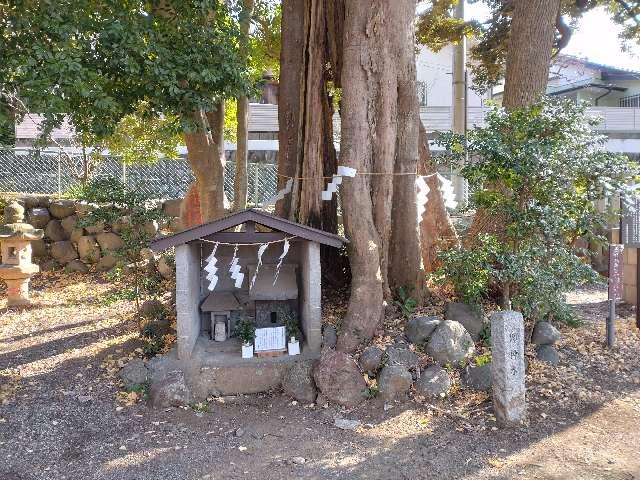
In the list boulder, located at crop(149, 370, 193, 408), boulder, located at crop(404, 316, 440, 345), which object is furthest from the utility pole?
boulder, located at crop(149, 370, 193, 408)

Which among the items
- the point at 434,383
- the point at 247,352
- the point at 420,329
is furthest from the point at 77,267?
the point at 434,383

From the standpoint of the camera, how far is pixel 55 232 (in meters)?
13.7

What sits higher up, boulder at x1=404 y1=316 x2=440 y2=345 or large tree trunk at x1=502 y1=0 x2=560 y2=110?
large tree trunk at x1=502 y1=0 x2=560 y2=110

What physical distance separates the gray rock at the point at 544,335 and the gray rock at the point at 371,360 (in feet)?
6.66

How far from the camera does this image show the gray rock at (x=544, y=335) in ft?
21.9

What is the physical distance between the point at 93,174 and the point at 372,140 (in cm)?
1028

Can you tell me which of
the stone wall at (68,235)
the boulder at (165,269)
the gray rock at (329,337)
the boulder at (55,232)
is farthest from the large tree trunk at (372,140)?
the boulder at (55,232)

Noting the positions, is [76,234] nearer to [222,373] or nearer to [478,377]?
[222,373]

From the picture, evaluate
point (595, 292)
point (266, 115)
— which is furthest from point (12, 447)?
point (266, 115)

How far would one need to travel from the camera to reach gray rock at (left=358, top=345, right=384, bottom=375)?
6.02 m

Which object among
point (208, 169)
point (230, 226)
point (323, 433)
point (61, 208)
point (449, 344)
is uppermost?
point (208, 169)

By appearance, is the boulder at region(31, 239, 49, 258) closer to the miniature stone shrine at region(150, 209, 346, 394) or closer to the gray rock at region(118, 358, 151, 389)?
the miniature stone shrine at region(150, 209, 346, 394)

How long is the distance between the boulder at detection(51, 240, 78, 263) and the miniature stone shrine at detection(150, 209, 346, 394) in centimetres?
743

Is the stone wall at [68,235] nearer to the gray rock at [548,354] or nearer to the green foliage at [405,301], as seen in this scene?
the green foliage at [405,301]
